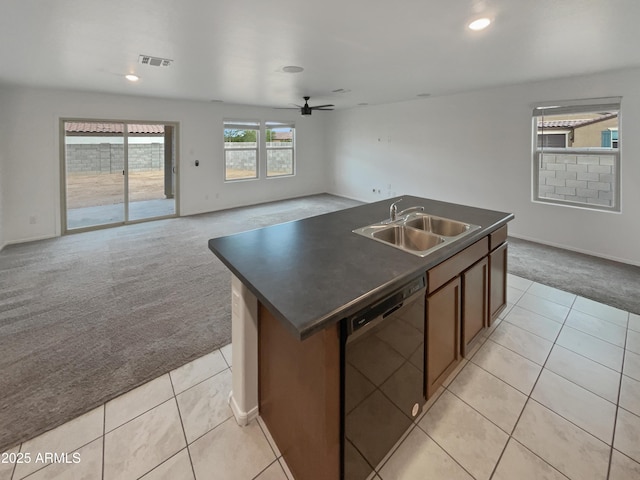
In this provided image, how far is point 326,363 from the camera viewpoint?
107 cm

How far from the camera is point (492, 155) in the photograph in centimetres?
516

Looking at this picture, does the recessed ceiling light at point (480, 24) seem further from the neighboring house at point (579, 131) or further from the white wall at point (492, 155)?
the neighboring house at point (579, 131)

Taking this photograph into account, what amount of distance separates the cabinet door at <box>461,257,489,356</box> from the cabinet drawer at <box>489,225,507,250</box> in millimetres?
148

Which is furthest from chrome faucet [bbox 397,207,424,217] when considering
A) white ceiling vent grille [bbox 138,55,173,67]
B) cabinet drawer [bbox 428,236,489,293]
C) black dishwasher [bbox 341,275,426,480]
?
white ceiling vent grille [bbox 138,55,173,67]

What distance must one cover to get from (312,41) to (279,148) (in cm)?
540

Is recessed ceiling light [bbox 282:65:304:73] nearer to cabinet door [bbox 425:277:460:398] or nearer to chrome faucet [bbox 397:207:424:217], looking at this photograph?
chrome faucet [bbox 397:207:424:217]

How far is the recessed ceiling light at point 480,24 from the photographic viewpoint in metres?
2.37

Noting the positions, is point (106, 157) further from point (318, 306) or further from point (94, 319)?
point (318, 306)

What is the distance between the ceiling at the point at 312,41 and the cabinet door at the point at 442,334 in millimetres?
1997

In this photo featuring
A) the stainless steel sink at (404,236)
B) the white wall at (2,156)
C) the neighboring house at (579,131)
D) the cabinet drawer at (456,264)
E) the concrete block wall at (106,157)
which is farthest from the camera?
the concrete block wall at (106,157)

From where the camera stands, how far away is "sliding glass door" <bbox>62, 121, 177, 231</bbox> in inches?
212

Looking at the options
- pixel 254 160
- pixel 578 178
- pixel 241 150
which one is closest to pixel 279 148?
pixel 254 160

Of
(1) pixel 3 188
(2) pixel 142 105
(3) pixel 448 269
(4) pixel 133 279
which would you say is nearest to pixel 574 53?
(3) pixel 448 269

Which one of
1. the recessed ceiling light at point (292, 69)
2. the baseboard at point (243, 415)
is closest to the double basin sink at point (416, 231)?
the baseboard at point (243, 415)
